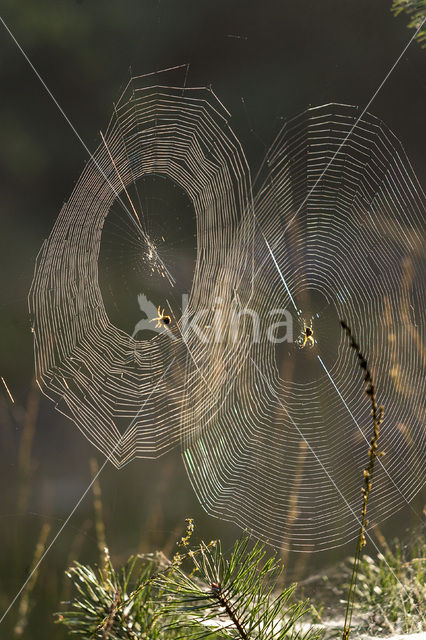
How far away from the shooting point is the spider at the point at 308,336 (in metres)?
1.29

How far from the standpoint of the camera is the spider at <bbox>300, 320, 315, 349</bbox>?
4.23 ft

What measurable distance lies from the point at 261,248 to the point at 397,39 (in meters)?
0.76

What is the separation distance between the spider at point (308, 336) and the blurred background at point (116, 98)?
0.43 m

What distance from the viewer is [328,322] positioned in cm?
144

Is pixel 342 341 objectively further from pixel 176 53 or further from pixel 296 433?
pixel 176 53

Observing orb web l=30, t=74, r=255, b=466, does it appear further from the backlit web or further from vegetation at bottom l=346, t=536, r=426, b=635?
vegetation at bottom l=346, t=536, r=426, b=635

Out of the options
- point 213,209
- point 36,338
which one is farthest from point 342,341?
point 36,338

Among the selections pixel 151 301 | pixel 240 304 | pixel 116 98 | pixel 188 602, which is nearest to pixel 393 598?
pixel 188 602

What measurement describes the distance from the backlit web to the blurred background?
0.09 meters

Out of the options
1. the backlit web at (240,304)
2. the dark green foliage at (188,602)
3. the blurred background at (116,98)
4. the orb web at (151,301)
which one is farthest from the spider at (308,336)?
the dark green foliage at (188,602)

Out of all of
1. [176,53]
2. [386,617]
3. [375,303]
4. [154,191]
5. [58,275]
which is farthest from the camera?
[176,53]

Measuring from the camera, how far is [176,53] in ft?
5.37

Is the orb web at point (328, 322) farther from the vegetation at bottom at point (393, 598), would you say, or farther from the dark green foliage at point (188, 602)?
the dark green foliage at point (188, 602)

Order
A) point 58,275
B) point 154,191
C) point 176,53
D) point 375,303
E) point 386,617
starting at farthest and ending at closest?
point 176,53 < point 154,191 < point 375,303 < point 58,275 < point 386,617
